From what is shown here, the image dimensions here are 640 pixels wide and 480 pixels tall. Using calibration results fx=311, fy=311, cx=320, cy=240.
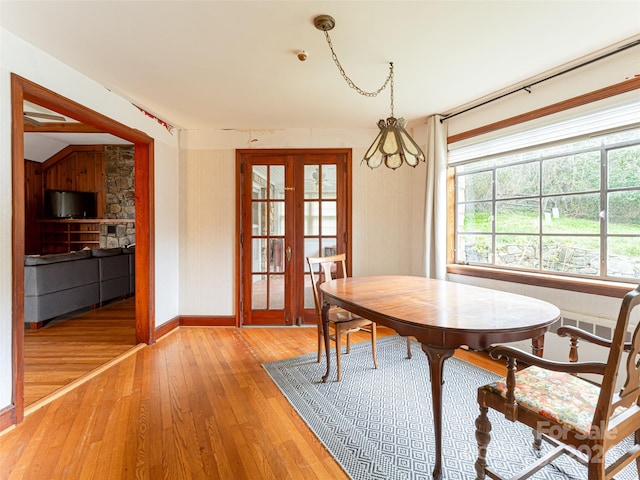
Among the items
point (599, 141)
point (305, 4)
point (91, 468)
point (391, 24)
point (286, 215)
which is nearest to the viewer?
point (91, 468)

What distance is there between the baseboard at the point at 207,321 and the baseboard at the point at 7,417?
1.95 m

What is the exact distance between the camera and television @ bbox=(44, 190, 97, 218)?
6270mm

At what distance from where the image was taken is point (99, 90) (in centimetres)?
259

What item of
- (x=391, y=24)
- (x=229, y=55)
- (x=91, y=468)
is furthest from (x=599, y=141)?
(x=91, y=468)

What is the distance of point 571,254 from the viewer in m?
2.54

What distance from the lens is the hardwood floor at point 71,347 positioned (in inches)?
96.4

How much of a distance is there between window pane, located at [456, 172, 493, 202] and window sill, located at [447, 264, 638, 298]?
74 centimetres

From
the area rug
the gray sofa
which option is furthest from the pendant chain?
the gray sofa

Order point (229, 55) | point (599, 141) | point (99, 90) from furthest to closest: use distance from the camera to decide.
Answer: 1. point (99, 90)
2. point (599, 141)
3. point (229, 55)

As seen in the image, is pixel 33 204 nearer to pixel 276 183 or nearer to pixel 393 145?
pixel 276 183

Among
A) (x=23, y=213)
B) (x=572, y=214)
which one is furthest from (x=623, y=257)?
(x=23, y=213)

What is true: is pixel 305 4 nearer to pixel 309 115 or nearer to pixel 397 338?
pixel 309 115

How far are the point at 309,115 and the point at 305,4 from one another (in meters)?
1.68

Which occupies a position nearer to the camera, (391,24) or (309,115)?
(391,24)
